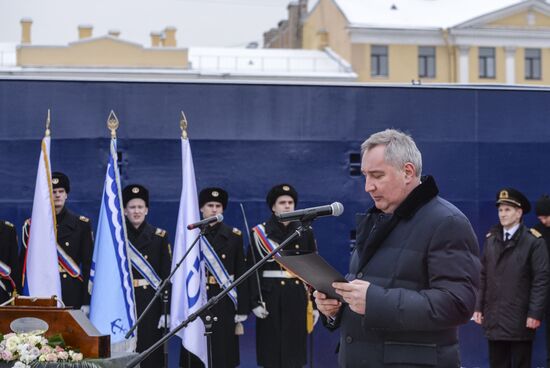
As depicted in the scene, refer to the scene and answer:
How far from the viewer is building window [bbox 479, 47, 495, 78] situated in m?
46.9

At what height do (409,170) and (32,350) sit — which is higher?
(409,170)

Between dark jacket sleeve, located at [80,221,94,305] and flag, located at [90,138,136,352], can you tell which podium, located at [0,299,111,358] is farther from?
dark jacket sleeve, located at [80,221,94,305]

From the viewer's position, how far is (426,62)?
4669cm

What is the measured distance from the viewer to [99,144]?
9289 mm

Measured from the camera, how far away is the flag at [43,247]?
813 cm

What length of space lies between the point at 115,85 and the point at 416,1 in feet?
133

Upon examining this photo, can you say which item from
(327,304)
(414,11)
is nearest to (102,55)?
(414,11)

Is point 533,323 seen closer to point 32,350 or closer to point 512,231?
point 512,231

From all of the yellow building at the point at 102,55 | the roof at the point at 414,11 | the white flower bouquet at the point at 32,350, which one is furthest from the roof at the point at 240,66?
the white flower bouquet at the point at 32,350

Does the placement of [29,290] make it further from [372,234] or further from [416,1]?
[416,1]

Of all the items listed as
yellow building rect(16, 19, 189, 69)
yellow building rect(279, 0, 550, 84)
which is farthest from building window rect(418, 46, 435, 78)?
yellow building rect(16, 19, 189, 69)

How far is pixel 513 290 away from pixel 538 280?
0.22m

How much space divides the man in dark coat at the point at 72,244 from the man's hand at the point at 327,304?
4.39m

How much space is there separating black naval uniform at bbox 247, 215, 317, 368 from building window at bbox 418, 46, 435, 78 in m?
38.3
